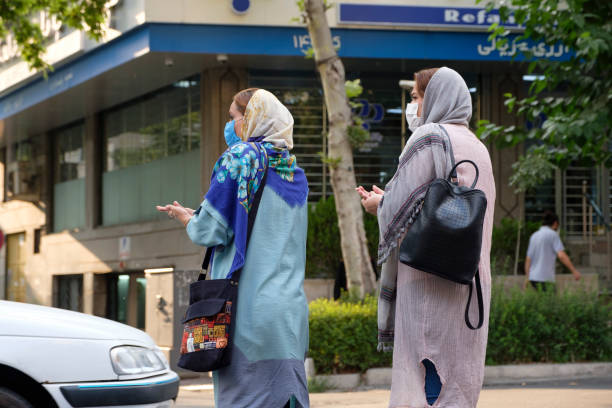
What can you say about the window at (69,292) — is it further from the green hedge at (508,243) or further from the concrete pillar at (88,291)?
the green hedge at (508,243)

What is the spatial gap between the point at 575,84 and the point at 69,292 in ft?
56.2

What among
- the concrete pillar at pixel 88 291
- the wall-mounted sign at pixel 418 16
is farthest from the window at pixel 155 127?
the wall-mounted sign at pixel 418 16

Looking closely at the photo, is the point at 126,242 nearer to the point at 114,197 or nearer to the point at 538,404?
the point at 114,197

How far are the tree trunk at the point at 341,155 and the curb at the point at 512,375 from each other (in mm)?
1622

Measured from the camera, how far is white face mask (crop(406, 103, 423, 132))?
402 centimetres

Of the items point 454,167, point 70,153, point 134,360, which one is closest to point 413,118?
point 454,167

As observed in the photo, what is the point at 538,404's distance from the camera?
8.31 m

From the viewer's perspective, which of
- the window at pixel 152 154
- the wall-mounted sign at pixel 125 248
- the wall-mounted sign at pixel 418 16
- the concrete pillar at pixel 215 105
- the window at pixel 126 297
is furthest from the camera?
the window at pixel 126 297

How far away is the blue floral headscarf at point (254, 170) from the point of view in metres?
3.72

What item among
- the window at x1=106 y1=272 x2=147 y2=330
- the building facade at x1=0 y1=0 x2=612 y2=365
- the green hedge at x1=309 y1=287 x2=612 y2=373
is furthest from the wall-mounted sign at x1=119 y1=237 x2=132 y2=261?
the green hedge at x1=309 y1=287 x2=612 y2=373

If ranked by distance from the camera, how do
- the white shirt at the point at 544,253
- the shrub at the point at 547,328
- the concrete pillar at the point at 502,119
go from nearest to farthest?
the shrub at the point at 547,328, the white shirt at the point at 544,253, the concrete pillar at the point at 502,119

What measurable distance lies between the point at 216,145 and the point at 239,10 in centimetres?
300

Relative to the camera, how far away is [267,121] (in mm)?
3922

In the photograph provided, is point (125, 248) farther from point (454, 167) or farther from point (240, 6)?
point (454, 167)
